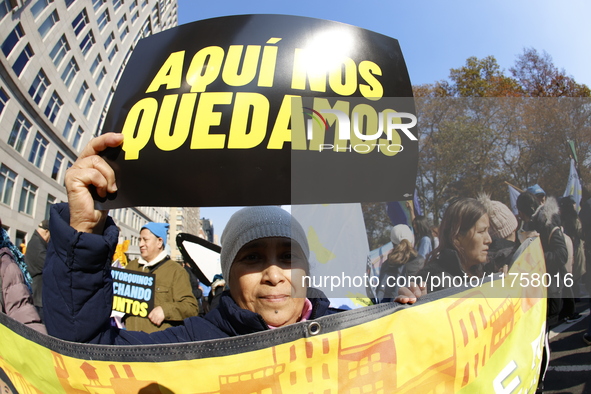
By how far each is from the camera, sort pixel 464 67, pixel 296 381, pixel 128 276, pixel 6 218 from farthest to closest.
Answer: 1. pixel 464 67
2. pixel 6 218
3. pixel 128 276
4. pixel 296 381

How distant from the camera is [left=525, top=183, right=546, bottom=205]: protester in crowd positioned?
243 centimetres

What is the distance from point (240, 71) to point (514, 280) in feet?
5.38

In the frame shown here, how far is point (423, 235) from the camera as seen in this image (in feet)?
8.39

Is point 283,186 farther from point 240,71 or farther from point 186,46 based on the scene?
point 186,46

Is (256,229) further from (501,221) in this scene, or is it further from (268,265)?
(501,221)

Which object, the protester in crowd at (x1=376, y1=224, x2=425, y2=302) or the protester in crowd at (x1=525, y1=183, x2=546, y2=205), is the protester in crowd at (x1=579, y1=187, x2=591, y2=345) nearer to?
the protester in crowd at (x1=525, y1=183, x2=546, y2=205)

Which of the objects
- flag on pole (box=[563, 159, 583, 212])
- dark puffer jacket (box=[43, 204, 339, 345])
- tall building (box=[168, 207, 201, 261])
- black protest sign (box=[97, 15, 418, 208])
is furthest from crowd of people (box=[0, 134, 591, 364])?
tall building (box=[168, 207, 201, 261])

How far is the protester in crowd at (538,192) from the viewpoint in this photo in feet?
7.98

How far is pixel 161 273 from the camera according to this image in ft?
10.7

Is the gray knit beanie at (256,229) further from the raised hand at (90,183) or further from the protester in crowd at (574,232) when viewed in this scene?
the protester in crowd at (574,232)

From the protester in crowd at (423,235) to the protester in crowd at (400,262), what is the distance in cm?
4

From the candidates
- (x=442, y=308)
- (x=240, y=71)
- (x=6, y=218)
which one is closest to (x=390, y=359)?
(x=442, y=308)

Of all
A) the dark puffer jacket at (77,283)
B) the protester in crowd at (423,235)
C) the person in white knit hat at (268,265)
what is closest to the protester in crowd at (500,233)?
the protester in crowd at (423,235)

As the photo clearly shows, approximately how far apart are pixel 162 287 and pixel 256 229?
224cm
